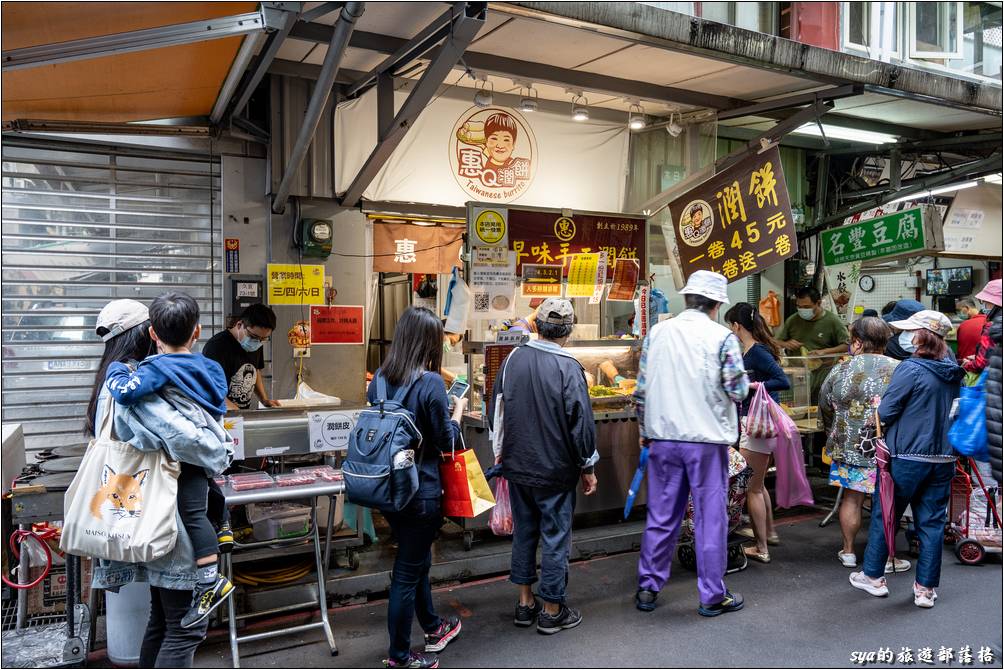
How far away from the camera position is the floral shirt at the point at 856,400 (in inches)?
233

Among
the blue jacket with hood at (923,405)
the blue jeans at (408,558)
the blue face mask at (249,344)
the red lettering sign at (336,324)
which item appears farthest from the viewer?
the red lettering sign at (336,324)

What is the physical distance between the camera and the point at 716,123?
802 centimetres

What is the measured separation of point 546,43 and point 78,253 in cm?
452

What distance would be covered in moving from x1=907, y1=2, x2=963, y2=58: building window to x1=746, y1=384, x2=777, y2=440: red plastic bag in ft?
20.8

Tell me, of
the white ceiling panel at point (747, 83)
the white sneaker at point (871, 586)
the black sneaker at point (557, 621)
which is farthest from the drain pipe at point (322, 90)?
the white sneaker at point (871, 586)

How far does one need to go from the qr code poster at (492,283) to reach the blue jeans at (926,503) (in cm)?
336

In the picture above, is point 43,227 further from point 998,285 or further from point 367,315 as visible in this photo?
point 998,285

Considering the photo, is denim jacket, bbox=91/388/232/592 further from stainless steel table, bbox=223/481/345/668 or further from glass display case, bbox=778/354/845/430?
glass display case, bbox=778/354/845/430

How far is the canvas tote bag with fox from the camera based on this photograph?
3.38 meters

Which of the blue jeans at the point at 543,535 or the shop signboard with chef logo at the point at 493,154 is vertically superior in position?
the shop signboard with chef logo at the point at 493,154

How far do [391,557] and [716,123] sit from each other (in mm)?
5537

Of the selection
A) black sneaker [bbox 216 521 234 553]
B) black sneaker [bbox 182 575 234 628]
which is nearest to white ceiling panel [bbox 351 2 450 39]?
black sneaker [bbox 216 521 234 553]

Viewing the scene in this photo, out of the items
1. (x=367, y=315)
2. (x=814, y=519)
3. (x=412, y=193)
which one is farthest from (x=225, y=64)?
(x=814, y=519)

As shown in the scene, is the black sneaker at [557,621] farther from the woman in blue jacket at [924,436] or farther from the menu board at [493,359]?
the woman in blue jacket at [924,436]
